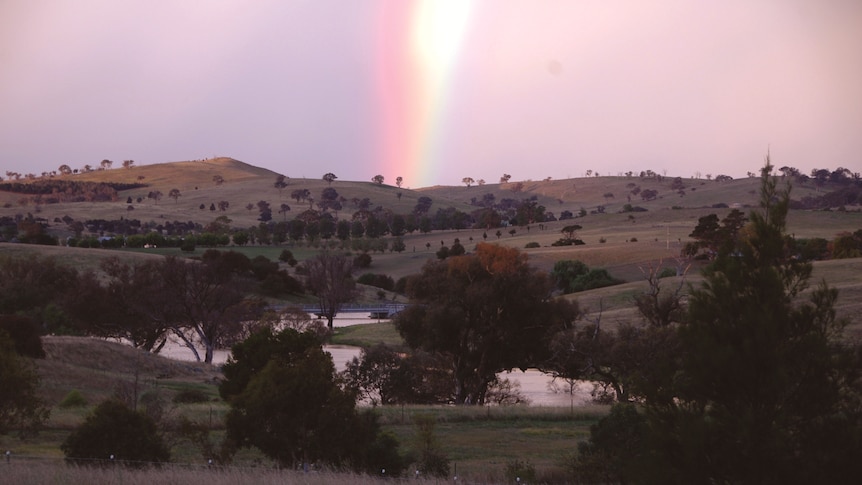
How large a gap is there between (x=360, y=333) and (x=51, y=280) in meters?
28.8

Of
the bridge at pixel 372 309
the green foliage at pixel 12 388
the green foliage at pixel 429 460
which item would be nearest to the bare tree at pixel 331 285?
the bridge at pixel 372 309

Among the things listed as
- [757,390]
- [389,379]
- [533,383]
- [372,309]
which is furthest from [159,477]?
[372,309]

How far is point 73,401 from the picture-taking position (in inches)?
1438

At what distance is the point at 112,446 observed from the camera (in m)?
19.8

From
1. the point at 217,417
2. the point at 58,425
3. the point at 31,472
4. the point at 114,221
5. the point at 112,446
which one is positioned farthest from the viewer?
the point at 114,221

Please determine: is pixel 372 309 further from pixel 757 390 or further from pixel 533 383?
pixel 757 390

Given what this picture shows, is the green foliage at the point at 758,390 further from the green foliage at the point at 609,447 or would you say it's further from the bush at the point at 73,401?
the bush at the point at 73,401

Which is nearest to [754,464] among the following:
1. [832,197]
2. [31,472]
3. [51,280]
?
[31,472]

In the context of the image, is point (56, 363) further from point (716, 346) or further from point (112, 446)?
point (716, 346)

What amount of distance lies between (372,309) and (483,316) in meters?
45.4

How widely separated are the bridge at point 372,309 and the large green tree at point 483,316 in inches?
1518

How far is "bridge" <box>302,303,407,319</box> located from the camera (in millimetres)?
93356

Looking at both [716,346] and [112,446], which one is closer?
[716,346]

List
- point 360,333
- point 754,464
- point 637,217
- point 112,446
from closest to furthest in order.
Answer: point 754,464
point 112,446
point 360,333
point 637,217
